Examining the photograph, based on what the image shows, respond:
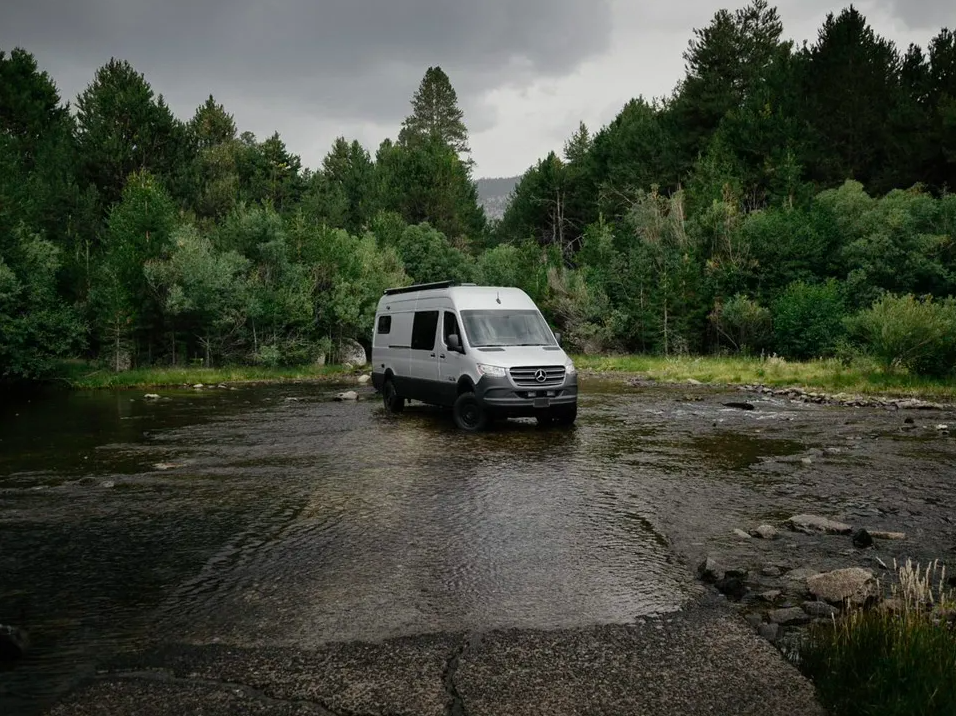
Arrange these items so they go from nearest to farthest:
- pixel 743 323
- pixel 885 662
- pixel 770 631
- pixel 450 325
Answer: pixel 885 662 < pixel 770 631 < pixel 450 325 < pixel 743 323

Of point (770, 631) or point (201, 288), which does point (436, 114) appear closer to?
point (201, 288)

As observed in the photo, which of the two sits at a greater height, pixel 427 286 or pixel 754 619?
pixel 427 286

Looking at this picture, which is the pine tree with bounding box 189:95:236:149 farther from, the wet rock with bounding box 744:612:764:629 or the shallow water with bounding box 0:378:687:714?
the wet rock with bounding box 744:612:764:629

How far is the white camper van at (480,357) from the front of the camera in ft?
45.2

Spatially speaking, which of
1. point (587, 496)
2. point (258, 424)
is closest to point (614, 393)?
point (258, 424)

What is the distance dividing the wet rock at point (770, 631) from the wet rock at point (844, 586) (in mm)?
632

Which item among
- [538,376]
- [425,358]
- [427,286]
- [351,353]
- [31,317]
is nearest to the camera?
[538,376]

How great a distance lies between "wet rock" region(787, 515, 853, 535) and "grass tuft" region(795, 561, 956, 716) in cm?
245

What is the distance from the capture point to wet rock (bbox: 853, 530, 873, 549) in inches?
265

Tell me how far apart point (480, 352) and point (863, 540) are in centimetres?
835

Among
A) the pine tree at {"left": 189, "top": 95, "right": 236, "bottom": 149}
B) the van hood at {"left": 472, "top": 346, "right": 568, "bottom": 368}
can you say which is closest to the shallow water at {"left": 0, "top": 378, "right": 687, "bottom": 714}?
the van hood at {"left": 472, "top": 346, "right": 568, "bottom": 368}

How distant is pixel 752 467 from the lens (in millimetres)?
10805

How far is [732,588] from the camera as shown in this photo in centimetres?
563

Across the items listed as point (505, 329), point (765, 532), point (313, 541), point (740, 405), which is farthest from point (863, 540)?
point (740, 405)
